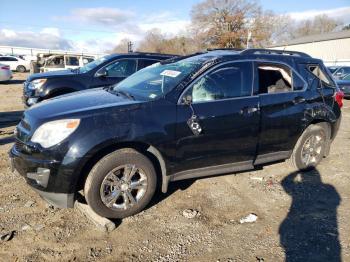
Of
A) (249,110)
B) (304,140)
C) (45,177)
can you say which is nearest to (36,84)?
(45,177)

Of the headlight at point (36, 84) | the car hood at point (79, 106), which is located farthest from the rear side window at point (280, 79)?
the headlight at point (36, 84)

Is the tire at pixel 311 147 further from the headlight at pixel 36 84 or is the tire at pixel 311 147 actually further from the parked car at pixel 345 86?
the parked car at pixel 345 86

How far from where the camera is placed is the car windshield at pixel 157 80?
4.19 meters

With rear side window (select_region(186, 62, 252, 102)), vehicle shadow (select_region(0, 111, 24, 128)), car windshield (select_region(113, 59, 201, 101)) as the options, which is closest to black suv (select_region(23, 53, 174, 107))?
vehicle shadow (select_region(0, 111, 24, 128))

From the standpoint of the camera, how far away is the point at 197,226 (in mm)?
3805

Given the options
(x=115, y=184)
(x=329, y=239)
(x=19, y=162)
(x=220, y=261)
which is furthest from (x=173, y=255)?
(x=19, y=162)

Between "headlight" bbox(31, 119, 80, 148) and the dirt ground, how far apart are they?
36.1 inches

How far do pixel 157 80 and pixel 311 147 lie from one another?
2.84 m

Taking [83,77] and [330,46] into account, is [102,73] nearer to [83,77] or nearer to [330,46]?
[83,77]

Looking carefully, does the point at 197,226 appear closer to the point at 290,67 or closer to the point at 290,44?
the point at 290,67

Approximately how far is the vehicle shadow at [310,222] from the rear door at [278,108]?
0.55 metres

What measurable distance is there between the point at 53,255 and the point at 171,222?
129cm

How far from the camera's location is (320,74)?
5617mm

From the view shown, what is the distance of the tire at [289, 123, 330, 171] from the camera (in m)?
5.36
